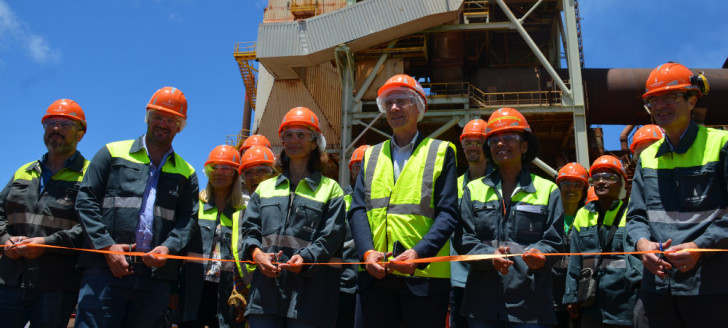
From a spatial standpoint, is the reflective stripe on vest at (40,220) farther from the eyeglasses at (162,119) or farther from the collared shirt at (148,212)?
the eyeglasses at (162,119)

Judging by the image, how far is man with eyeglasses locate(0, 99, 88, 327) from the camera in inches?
145

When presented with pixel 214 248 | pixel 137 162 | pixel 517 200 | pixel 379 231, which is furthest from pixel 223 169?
pixel 517 200

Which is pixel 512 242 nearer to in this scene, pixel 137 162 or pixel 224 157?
pixel 137 162

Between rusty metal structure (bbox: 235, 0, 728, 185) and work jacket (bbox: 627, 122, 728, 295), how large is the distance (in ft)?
41.4

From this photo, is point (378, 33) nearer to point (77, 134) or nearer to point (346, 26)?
point (346, 26)

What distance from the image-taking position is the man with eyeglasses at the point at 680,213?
9.47 feet

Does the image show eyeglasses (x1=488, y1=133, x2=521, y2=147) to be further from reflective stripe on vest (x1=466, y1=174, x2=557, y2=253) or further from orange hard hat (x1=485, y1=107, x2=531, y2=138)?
reflective stripe on vest (x1=466, y1=174, x2=557, y2=253)

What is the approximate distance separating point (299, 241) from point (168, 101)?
1.58m

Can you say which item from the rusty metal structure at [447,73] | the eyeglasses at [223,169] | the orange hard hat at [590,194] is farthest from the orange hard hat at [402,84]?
the rusty metal structure at [447,73]

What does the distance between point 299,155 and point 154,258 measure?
1.26m

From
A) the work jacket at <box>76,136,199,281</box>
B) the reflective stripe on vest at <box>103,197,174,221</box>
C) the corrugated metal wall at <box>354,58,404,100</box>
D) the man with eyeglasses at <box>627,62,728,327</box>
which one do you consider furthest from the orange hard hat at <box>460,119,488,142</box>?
the corrugated metal wall at <box>354,58,404,100</box>

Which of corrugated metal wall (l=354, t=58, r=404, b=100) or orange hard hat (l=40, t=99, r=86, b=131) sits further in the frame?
corrugated metal wall (l=354, t=58, r=404, b=100)

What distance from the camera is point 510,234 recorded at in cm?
339

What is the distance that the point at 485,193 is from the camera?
3.57m
